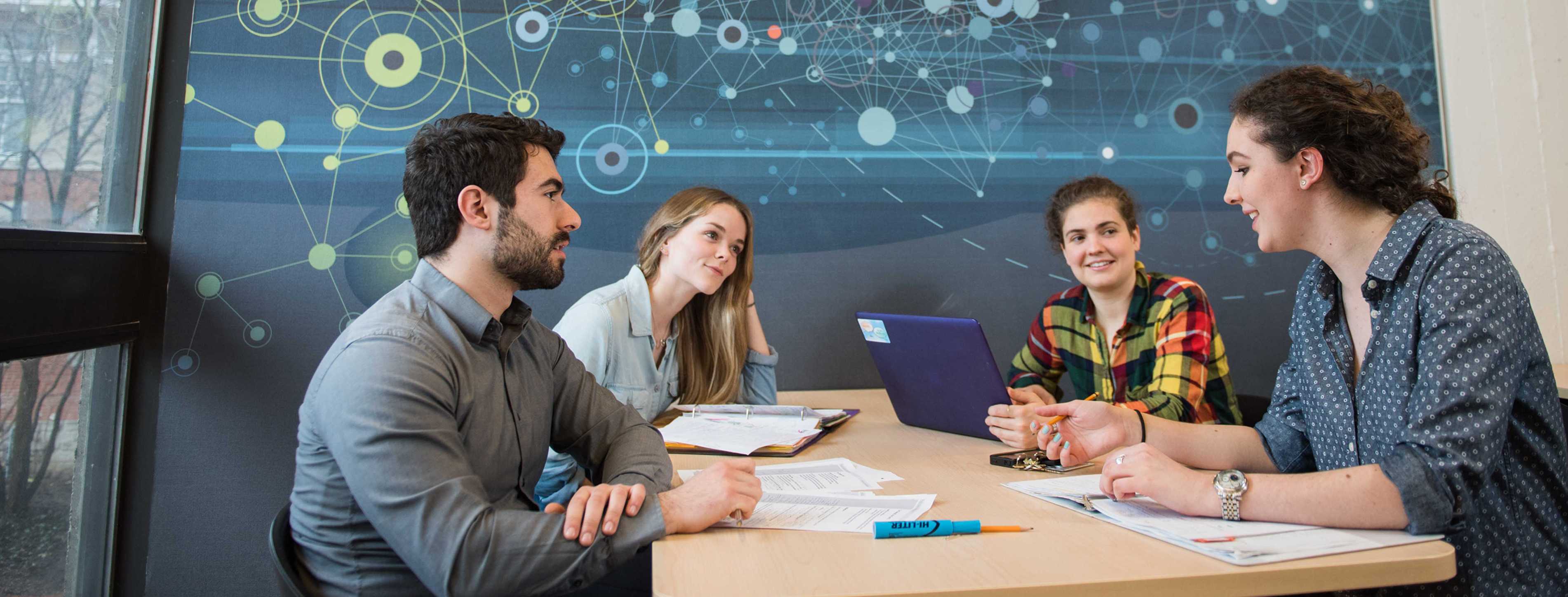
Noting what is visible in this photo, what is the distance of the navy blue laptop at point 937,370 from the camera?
1617 millimetres

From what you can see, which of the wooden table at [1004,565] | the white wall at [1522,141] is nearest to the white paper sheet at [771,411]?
the wooden table at [1004,565]

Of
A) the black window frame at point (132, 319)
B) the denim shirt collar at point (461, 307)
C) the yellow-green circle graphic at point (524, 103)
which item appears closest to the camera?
the denim shirt collar at point (461, 307)

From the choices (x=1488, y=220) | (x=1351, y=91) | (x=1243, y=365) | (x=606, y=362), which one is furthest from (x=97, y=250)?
(x=1488, y=220)

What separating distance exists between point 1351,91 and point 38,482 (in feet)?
8.78

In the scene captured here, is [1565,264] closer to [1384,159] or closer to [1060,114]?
[1060,114]

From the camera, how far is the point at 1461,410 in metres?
1.05

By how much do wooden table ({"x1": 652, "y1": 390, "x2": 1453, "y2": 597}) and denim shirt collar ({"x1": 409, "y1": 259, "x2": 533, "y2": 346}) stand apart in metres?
0.48

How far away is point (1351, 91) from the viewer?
1287 millimetres

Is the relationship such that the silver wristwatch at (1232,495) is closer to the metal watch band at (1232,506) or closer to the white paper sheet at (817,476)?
the metal watch band at (1232,506)

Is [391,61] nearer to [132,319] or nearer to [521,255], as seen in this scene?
[132,319]

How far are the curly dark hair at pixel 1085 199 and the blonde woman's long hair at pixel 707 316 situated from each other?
858mm

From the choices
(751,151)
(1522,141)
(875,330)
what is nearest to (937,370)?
(875,330)

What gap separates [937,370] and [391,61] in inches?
71.8

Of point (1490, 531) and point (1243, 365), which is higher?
point (1243, 365)
